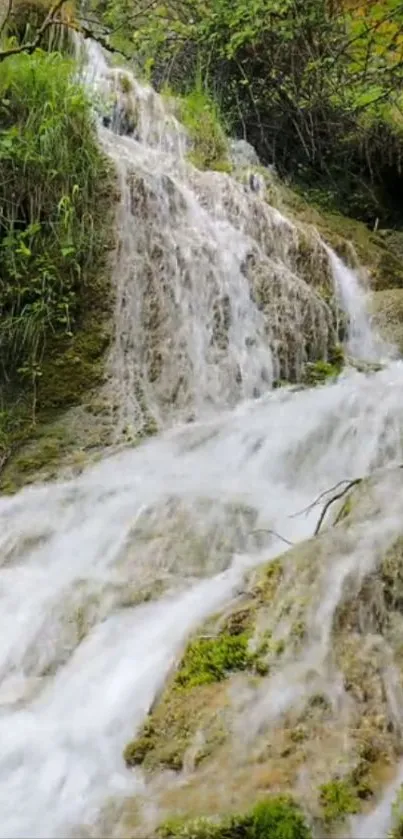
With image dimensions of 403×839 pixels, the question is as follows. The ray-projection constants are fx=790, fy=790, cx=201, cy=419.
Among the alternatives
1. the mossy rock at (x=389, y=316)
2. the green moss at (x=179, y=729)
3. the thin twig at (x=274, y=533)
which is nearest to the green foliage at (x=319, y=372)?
the mossy rock at (x=389, y=316)

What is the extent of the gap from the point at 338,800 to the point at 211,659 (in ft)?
2.00

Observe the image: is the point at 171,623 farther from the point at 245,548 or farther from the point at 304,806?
the point at 304,806

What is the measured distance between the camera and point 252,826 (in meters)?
1.68

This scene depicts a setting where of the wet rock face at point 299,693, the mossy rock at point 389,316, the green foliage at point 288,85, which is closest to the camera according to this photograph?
the wet rock face at point 299,693

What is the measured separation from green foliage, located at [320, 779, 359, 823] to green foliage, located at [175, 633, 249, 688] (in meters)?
0.50

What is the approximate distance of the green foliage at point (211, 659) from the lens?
2.22m

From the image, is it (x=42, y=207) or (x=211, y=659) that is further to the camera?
(x=42, y=207)

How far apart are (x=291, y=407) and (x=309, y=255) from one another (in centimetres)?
170

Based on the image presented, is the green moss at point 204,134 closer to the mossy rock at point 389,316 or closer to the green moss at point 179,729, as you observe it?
the mossy rock at point 389,316

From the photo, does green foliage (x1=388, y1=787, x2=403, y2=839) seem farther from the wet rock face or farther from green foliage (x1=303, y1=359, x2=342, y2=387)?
green foliage (x1=303, y1=359, x2=342, y2=387)

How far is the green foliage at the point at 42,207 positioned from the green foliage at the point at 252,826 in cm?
333

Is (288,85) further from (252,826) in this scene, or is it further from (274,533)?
(252,826)

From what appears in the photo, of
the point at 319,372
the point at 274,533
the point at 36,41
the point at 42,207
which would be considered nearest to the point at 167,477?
the point at 274,533

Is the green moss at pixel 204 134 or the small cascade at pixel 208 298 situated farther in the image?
the green moss at pixel 204 134
